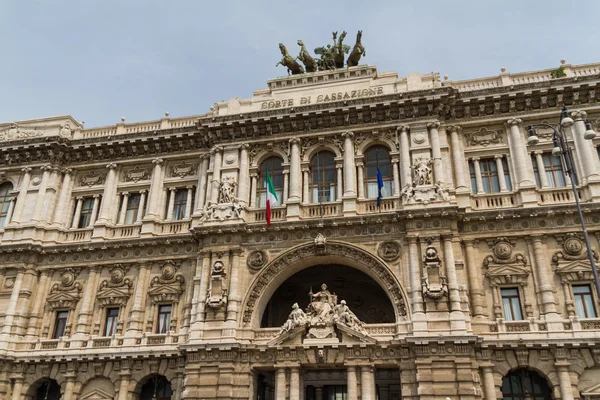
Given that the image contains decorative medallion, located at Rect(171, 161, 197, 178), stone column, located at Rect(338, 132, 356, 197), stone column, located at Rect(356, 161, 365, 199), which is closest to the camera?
stone column, located at Rect(338, 132, 356, 197)

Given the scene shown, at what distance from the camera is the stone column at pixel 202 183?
28778mm

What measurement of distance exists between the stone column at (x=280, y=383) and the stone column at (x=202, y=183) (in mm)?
10031

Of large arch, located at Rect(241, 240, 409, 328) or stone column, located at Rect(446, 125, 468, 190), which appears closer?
large arch, located at Rect(241, 240, 409, 328)

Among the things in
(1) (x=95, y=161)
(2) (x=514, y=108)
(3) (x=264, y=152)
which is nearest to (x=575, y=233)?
(2) (x=514, y=108)

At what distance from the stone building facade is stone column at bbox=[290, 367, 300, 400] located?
66 mm

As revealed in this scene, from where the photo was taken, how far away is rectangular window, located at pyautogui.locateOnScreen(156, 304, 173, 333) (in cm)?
2694

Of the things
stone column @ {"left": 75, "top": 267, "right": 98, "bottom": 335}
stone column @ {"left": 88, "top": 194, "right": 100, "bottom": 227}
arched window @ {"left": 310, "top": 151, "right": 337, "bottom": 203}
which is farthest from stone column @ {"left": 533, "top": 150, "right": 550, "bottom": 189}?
stone column @ {"left": 88, "top": 194, "right": 100, "bottom": 227}

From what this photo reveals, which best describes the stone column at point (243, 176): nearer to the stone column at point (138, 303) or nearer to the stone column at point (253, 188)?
the stone column at point (253, 188)

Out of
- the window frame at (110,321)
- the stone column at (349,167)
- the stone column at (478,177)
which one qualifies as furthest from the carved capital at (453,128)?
the window frame at (110,321)

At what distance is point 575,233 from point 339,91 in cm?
1455

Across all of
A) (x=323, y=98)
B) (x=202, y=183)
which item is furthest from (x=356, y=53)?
(x=202, y=183)

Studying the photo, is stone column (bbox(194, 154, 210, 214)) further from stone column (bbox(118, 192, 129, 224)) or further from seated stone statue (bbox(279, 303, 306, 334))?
seated stone statue (bbox(279, 303, 306, 334))

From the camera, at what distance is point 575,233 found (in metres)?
23.9

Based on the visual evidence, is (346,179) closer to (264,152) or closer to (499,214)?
(264,152)
